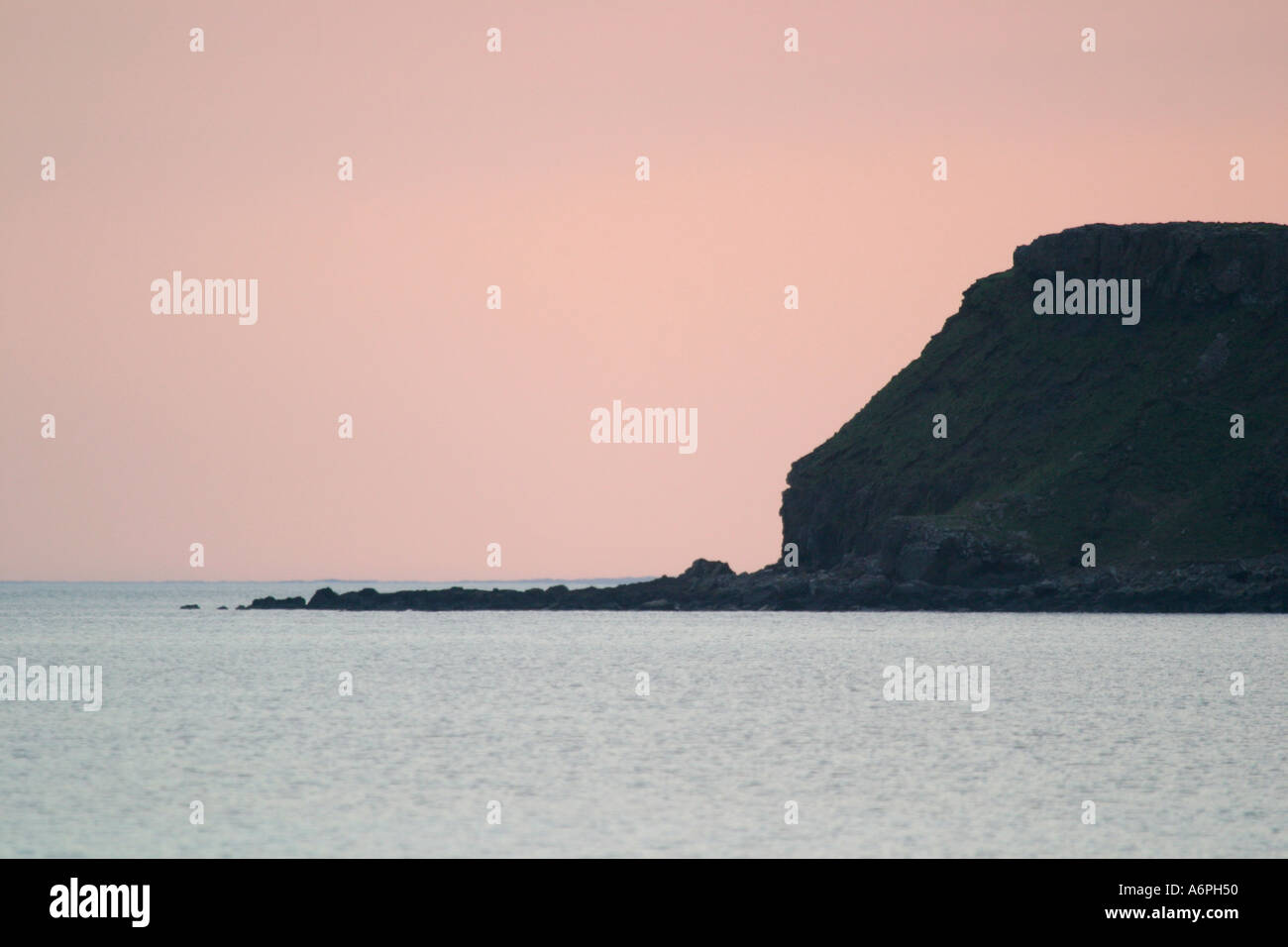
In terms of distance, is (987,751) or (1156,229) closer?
(987,751)

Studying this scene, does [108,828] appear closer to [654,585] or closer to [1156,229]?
[654,585]

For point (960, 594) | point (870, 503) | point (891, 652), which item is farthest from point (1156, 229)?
point (891, 652)

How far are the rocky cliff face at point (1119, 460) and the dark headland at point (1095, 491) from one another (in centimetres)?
23

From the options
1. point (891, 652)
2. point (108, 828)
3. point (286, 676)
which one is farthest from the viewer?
point (891, 652)

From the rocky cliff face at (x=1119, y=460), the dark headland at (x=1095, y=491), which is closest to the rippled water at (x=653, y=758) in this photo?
the dark headland at (x=1095, y=491)

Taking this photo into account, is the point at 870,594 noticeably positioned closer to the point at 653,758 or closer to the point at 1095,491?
the point at 1095,491

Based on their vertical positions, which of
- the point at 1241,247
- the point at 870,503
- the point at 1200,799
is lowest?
the point at 1200,799

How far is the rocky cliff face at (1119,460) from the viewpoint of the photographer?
549ft

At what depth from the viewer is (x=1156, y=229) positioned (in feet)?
643

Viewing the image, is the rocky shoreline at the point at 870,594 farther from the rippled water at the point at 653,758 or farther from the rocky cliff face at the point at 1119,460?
the rippled water at the point at 653,758

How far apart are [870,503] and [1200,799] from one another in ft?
500
